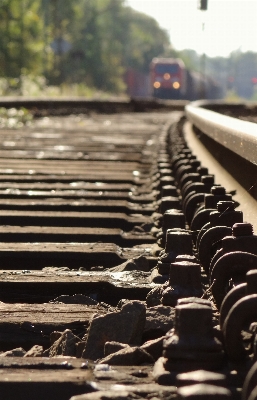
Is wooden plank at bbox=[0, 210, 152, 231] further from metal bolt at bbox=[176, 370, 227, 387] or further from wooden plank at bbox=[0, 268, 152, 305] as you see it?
metal bolt at bbox=[176, 370, 227, 387]

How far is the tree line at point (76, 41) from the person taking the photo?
53.7m

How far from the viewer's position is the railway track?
1.76 m

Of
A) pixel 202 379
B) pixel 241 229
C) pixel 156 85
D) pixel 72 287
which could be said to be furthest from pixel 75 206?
pixel 156 85

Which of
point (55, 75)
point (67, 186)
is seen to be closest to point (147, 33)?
point (55, 75)

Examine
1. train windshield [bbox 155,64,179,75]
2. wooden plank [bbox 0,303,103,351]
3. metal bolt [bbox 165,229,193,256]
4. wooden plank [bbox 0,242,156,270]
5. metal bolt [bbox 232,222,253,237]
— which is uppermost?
metal bolt [bbox 232,222,253,237]

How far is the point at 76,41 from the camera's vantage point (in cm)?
8356

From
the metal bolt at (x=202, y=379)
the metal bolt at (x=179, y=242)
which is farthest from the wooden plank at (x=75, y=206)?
the metal bolt at (x=202, y=379)

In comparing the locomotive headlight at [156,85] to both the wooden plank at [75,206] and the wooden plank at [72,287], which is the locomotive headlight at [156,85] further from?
the wooden plank at [72,287]

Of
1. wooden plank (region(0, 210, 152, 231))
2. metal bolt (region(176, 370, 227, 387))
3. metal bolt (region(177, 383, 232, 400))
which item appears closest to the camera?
metal bolt (region(177, 383, 232, 400))

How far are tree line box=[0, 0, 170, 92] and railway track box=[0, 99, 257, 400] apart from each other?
135 ft

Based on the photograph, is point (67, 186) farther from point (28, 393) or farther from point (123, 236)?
point (28, 393)

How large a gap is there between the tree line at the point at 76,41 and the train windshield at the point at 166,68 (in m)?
4.28

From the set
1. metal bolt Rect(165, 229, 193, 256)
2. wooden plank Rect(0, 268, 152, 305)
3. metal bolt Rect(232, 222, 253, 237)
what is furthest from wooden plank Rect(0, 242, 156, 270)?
metal bolt Rect(232, 222, 253, 237)

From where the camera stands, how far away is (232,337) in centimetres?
172
